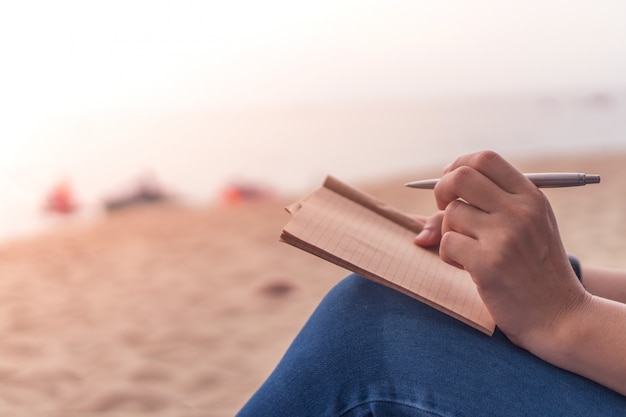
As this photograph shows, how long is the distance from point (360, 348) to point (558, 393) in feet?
0.50

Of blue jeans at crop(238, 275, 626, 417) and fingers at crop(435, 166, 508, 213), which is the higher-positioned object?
fingers at crop(435, 166, 508, 213)

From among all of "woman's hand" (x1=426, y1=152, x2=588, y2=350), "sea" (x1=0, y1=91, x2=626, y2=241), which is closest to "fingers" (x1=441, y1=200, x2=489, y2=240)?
"woman's hand" (x1=426, y1=152, x2=588, y2=350)

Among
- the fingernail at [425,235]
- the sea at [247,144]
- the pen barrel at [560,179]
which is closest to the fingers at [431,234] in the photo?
the fingernail at [425,235]

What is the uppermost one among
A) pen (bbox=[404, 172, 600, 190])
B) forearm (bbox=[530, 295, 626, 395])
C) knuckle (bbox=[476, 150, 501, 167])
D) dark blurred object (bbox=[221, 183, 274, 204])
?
dark blurred object (bbox=[221, 183, 274, 204])

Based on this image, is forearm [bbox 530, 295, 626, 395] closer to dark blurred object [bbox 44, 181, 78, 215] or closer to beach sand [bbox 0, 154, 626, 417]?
beach sand [bbox 0, 154, 626, 417]

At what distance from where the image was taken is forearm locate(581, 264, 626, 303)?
62 cm

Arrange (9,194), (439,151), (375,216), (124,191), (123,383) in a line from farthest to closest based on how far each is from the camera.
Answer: (439,151), (124,191), (9,194), (123,383), (375,216)

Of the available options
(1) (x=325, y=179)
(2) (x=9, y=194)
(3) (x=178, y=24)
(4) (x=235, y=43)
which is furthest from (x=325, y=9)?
(1) (x=325, y=179)

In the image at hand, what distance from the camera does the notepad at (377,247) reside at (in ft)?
1.63

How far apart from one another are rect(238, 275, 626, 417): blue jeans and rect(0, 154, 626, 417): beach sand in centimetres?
95

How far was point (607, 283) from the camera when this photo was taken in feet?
2.04

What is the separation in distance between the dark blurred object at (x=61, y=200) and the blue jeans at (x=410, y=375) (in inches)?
158

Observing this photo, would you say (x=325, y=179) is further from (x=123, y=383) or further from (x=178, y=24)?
(x=178, y=24)

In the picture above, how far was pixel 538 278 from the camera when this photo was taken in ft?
1.59
